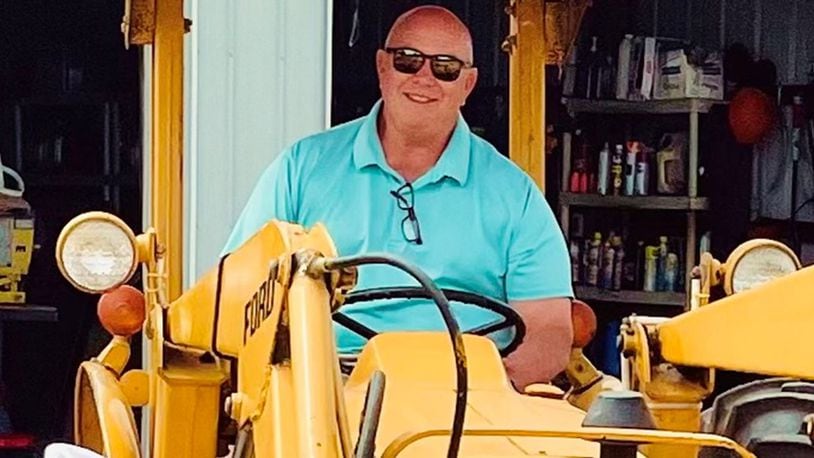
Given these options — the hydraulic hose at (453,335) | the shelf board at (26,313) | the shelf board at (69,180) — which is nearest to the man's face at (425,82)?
the hydraulic hose at (453,335)

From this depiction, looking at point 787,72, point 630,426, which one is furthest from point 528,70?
point 787,72

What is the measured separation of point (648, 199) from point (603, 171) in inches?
10.9

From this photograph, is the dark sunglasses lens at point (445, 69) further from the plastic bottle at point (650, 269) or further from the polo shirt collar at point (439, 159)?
the plastic bottle at point (650, 269)

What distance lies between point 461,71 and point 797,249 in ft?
14.3

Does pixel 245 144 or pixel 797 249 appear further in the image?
pixel 797 249

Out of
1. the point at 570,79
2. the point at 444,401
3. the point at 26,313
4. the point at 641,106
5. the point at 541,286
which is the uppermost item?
the point at 570,79

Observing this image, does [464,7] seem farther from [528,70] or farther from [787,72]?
[528,70]

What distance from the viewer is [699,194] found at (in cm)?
762

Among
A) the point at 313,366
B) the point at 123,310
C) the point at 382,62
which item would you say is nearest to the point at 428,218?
the point at 382,62

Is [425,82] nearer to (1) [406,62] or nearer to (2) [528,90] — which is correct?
(1) [406,62]

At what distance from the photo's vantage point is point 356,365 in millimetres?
2953

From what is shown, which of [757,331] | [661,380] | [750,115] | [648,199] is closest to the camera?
[757,331]

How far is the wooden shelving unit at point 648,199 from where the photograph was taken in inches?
297

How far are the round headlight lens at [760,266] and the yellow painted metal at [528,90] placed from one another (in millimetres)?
877
